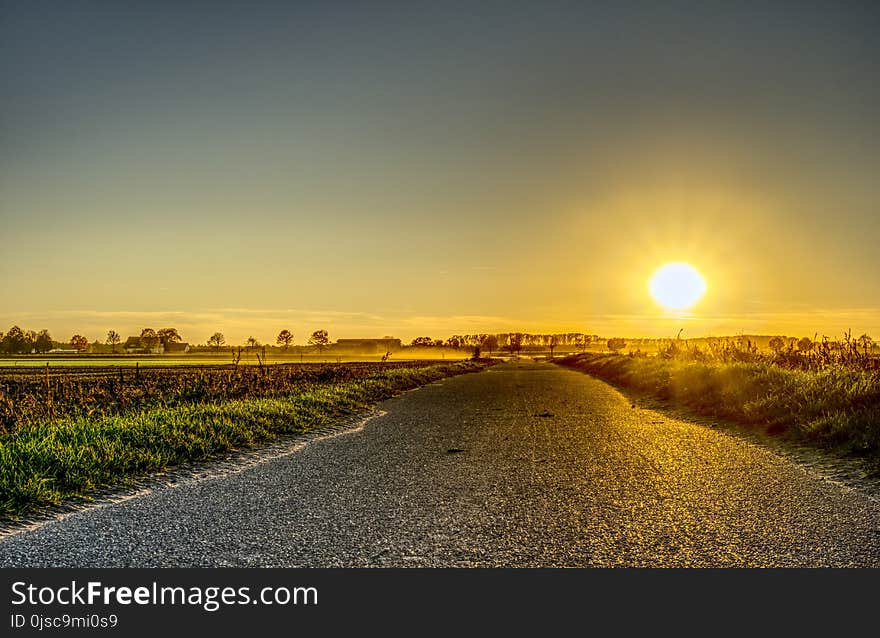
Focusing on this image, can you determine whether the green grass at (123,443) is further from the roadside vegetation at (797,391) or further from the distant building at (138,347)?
the distant building at (138,347)

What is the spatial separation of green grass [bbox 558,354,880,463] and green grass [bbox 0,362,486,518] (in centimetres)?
969

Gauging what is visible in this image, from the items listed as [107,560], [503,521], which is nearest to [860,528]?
[503,521]

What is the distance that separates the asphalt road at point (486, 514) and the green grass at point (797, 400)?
1301 millimetres

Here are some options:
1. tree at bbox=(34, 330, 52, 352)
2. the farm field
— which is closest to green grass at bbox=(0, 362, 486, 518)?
the farm field

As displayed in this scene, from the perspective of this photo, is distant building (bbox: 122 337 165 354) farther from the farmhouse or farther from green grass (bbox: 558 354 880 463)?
green grass (bbox: 558 354 880 463)

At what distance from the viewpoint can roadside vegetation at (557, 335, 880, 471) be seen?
35.9ft

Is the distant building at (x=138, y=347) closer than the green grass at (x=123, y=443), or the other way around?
the green grass at (x=123, y=443)

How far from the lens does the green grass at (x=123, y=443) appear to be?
761 centimetres

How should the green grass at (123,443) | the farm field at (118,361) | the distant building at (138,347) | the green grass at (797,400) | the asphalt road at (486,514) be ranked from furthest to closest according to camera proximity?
the distant building at (138,347) → the farm field at (118,361) → the green grass at (797,400) → the green grass at (123,443) → the asphalt road at (486,514)

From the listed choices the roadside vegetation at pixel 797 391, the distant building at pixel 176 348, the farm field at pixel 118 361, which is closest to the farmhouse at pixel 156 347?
the distant building at pixel 176 348

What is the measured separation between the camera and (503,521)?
6246mm

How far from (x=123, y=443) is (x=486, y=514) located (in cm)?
639

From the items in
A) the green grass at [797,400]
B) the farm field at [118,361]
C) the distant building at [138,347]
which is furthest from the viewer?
the distant building at [138,347]
